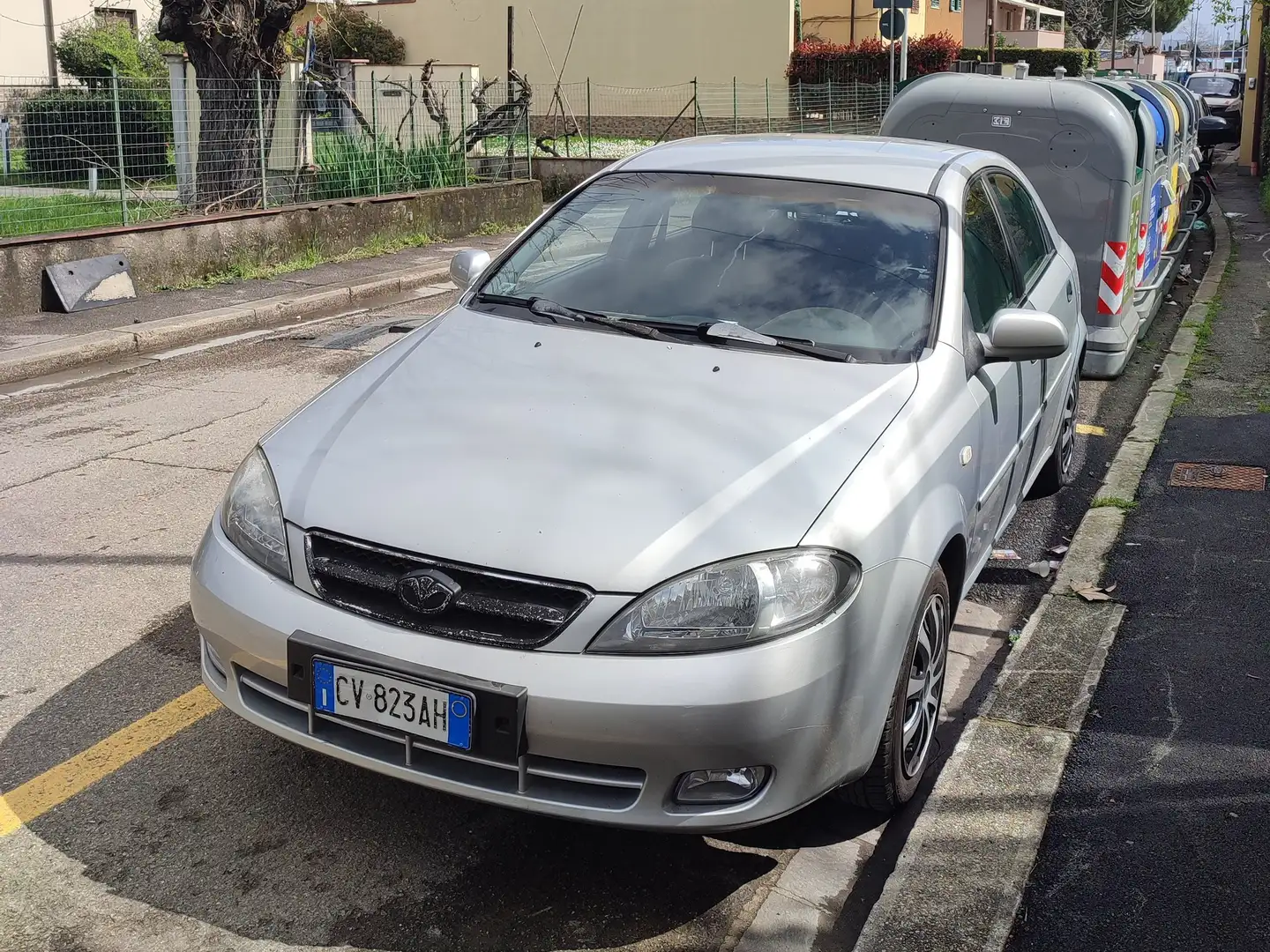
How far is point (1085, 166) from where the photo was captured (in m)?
8.27

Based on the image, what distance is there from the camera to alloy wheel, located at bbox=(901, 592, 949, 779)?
3416mm

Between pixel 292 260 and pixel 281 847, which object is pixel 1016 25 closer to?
pixel 292 260

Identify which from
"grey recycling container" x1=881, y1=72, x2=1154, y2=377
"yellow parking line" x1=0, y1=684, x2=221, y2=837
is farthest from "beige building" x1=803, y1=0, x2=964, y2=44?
"yellow parking line" x1=0, y1=684, x2=221, y2=837

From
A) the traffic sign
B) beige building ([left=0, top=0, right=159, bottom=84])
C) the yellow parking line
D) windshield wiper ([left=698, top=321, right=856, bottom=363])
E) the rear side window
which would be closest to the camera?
the yellow parking line

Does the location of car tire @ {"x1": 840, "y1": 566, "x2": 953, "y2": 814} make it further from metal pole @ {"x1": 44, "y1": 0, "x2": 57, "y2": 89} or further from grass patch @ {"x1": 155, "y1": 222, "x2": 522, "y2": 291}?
metal pole @ {"x1": 44, "y1": 0, "x2": 57, "y2": 89}

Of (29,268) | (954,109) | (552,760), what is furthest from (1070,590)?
(29,268)

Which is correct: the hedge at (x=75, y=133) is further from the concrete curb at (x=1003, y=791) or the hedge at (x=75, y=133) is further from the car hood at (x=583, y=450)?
the concrete curb at (x=1003, y=791)

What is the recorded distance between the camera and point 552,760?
2809 mm

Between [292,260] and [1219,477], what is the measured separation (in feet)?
30.8

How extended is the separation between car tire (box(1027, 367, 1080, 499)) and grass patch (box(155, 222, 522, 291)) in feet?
26.7

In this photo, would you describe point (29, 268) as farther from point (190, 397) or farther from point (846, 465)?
point (846, 465)

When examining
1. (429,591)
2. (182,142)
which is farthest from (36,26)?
(429,591)

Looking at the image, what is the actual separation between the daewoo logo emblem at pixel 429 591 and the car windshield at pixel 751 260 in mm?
1396

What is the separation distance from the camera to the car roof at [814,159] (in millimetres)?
4426
